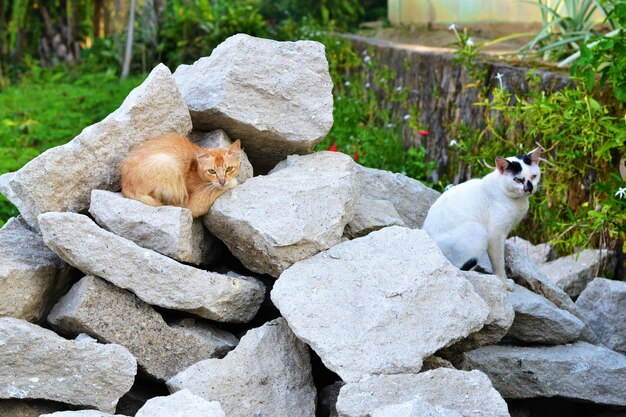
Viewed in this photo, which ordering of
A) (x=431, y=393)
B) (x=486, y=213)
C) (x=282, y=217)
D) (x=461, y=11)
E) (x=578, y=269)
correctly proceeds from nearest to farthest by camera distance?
1. (x=431, y=393)
2. (x=282, y=217)
3. (x=486, y=213)
4. (x=578, y=269)
5. (x=461, y=11)

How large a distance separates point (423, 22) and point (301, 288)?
9.08 meters

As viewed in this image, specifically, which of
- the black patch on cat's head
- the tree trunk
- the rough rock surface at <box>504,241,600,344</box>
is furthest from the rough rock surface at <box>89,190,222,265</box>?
the tree trunk

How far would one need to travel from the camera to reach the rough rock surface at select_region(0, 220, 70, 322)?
4469 millimetres

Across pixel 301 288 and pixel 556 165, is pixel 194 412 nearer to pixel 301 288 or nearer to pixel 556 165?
pixel 301 288

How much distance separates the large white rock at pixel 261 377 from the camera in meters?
4.22

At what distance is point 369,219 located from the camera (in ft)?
16.9

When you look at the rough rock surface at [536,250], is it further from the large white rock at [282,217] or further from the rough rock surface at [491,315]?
the large white rock at [282,217]

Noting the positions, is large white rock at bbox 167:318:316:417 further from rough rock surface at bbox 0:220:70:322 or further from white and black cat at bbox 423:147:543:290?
white and black cat at bbox 423:147:543:290

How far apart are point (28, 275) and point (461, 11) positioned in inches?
337

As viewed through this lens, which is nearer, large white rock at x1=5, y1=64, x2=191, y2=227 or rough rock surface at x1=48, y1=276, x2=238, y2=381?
rough rock surface at x1=48, y1=276, x2=238, y2=381

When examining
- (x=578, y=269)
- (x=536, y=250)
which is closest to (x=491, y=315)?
(x=578, y=269)

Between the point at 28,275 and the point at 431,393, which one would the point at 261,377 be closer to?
the point at 431,393

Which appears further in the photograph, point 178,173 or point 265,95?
point 265,95

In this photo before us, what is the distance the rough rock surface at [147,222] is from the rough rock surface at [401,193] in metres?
1.52
